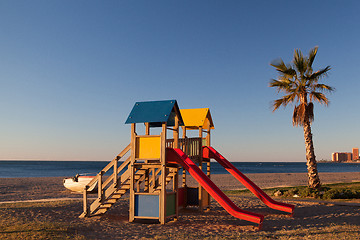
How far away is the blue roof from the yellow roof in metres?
2.68

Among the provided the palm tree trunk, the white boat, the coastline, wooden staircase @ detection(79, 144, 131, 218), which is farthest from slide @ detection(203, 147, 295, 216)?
the white boat

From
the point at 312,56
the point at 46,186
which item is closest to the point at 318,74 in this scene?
the point at 312,56

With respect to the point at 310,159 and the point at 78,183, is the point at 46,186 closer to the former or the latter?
the point at 78,183

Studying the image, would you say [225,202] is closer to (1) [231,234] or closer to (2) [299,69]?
(1) [231,234]

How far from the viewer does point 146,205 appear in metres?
11.6

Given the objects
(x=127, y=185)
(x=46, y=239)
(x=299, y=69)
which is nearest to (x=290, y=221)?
(x=127, y=185)

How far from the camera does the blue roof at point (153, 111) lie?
11805 mm

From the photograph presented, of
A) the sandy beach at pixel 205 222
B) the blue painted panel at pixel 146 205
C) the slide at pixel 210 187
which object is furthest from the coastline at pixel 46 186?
the slide at pixel 210 187

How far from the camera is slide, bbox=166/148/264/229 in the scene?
1030 centimetres

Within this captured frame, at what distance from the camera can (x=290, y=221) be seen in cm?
1200

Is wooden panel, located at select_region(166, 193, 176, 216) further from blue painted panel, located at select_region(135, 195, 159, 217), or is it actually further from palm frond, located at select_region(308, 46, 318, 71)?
palm frond, located at select_region(308, 46, 318, 71)

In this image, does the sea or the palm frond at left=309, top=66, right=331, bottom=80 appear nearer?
the palm frond at left=309, top=66, right=331, bottom=80

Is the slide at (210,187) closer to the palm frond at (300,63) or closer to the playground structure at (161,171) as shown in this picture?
the playground structure at (161,171)

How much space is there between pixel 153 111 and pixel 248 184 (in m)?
4.76
